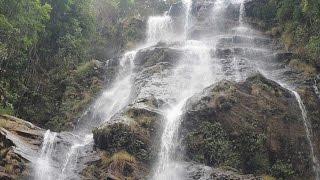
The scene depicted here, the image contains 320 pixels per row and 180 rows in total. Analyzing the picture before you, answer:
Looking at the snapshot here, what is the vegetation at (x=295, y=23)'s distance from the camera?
23.1 metres

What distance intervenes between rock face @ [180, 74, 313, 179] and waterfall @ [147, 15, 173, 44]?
15465mm

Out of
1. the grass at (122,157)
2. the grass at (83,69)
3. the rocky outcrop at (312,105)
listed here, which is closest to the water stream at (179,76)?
the rocky outcrop at (312,105)

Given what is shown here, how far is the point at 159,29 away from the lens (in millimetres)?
34719

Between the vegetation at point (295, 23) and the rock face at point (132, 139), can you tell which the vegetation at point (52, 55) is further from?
the vegetation at point (295, 23)

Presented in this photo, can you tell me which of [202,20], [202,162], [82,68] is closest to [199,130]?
[202,162]

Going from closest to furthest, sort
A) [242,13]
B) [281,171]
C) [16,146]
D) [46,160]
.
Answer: [16,146], [46,160], [281,171], [242,13]

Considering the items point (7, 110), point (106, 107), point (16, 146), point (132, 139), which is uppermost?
point (106, 107)

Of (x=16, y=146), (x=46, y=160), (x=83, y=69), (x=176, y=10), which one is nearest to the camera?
(x=16, y=146)

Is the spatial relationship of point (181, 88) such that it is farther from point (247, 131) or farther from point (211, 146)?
point (211, 146)

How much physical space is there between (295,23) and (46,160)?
17.6 meters

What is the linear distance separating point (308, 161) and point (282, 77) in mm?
6066

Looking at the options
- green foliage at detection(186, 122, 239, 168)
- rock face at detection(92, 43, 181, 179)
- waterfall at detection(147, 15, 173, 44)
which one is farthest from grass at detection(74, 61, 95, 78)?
green foliage at detection(186, 122, 239, 168)

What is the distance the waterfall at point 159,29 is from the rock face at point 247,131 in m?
15.5

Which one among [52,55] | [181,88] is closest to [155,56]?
→ [181,88]
